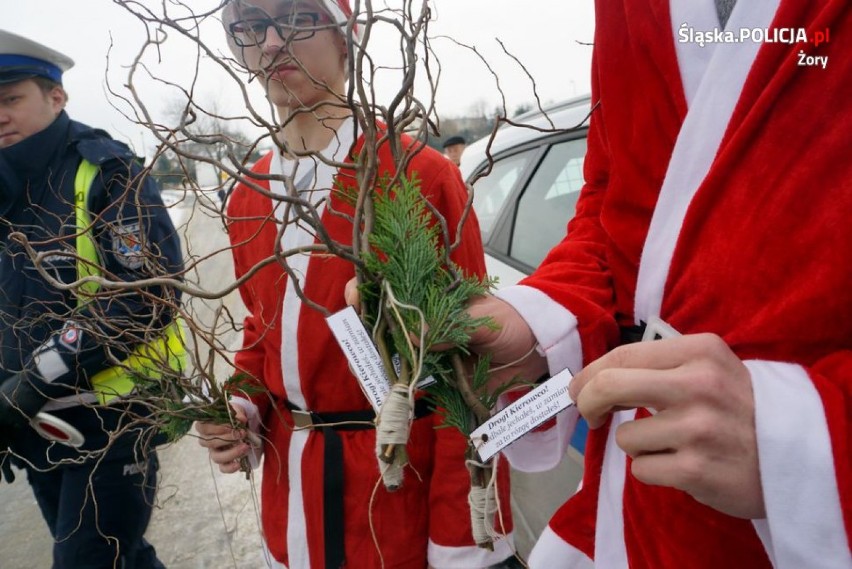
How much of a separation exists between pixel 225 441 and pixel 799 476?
1300 millimetres

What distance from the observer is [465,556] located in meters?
1.33

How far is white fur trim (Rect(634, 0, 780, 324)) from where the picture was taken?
0.70 metres

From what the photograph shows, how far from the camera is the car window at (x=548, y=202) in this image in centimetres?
216

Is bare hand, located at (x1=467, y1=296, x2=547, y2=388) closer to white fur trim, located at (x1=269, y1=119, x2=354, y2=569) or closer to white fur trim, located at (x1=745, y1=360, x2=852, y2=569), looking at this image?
white fur trim, located at (x1=745, y1=360, x2=852, y2=569)

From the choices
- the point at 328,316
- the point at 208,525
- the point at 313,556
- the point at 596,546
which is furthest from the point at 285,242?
the point at 208,525

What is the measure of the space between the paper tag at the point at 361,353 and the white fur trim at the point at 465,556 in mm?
689

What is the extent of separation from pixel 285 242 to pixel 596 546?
1059 millimetres

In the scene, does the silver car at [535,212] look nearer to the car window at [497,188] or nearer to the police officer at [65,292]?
the car window at [497,188]

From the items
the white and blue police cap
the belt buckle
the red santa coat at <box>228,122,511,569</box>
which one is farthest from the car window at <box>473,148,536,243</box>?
the white and blue police cap

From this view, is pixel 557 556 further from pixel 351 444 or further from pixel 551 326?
pixel 351 444

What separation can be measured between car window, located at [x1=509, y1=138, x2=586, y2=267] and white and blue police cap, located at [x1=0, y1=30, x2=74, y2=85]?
2195mm

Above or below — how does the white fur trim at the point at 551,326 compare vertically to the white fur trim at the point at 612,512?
above

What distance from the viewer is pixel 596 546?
0.89 metres

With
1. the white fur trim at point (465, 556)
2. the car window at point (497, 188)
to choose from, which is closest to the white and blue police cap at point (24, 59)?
the car window at point (497, 188)
